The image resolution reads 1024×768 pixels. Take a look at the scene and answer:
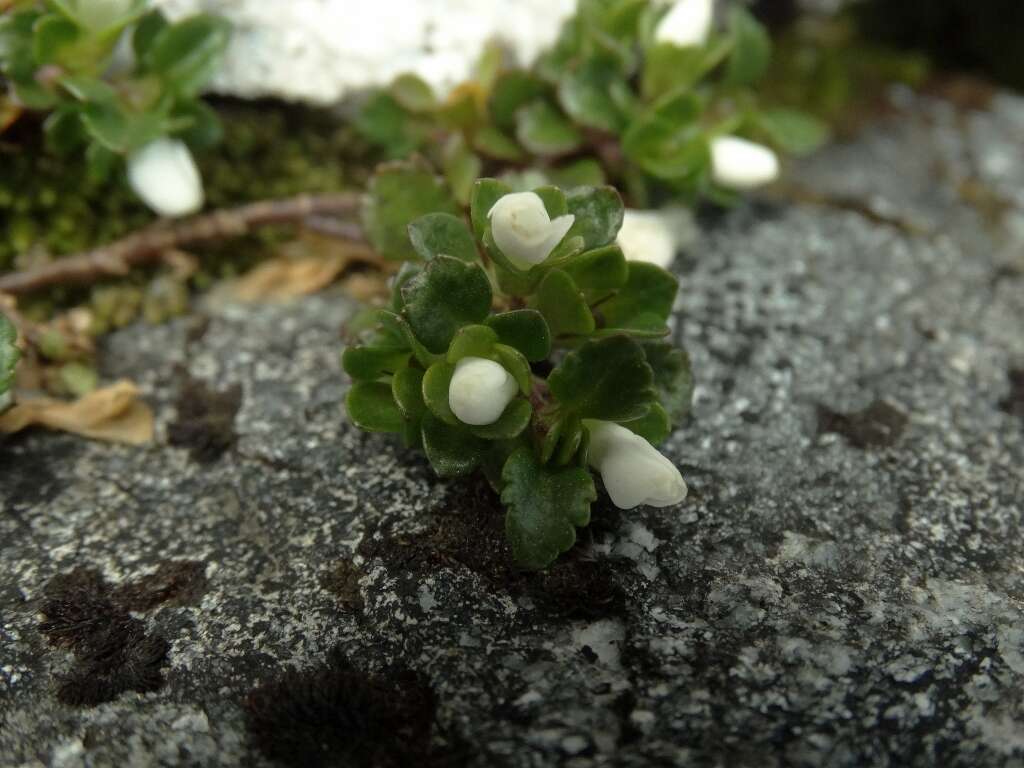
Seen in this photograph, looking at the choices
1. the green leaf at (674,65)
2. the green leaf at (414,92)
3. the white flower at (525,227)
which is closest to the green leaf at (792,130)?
the green leaf at (674,65)

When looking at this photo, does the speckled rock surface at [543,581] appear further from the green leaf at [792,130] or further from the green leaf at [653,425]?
the green leaf at [792,130]

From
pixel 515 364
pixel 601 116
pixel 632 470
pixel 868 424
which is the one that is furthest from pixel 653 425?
pixel 601 116

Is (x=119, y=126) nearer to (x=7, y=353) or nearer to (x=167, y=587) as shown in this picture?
(x=7, y=353)

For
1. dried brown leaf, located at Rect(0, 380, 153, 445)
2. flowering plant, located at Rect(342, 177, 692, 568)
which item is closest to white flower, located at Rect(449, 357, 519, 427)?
flowering plant, located at Rect(342, 177, 692, 568)

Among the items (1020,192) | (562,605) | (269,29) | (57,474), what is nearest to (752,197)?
(1020,192)

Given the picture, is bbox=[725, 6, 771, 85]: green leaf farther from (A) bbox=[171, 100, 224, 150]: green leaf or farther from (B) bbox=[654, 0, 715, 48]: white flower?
(A) bbox=[171, 100, 224, 150]: green leaf

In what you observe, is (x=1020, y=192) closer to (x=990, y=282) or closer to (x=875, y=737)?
(x=990, y=282)
